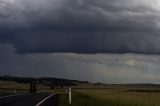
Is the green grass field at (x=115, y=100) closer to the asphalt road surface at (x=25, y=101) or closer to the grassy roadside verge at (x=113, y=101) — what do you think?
the grassy roadside verge at (x=113, y=101)

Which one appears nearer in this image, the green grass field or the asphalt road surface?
the asphalt road surface

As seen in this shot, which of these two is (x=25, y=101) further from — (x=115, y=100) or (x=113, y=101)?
(x=115, y=100)

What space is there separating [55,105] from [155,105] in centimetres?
704

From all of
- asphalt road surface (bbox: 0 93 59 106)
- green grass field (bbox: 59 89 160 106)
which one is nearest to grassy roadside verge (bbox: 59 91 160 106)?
green grass field (bbox: 59 89 160 106)

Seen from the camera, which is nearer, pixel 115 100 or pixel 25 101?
pixel 25 101

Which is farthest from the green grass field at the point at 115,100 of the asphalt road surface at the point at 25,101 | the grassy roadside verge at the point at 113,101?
the asphalt road surface at the point at 25,101

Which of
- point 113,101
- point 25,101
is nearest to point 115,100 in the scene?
point 113,101

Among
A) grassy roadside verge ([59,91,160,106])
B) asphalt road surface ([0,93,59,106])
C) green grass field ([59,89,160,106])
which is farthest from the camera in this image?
green grass field ([59,89,160,106])

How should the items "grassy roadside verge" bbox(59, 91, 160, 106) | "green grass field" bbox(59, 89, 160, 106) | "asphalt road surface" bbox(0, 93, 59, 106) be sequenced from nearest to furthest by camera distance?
1. "asphalt road surface" bbox(0, 93, 59, 106)
2. "grassy roadside verge" bbox(59, 91, 160, 106)
3. "green grass field" bbox(59, 89, 160, 106)

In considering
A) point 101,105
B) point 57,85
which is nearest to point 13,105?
point 101,105

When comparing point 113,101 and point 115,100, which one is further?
point 115,100

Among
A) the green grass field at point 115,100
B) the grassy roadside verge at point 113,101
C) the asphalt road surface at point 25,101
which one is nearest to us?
the asphalt road surface at point 25,101

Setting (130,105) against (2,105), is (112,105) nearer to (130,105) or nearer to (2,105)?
(130,105)

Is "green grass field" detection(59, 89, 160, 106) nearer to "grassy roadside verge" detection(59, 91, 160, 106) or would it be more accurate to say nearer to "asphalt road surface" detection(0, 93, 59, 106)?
"grassy roadside verge" detection(59, 91, 160, 106)
